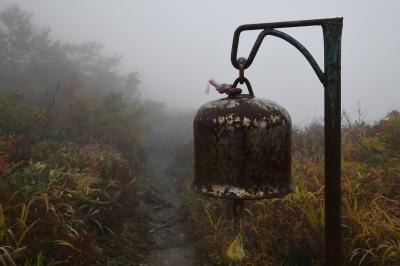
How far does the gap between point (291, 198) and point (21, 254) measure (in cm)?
357

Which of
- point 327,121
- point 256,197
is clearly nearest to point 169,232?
point 327,121

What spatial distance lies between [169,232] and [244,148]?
537 cm

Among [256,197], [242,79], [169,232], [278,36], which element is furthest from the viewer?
[169,232]

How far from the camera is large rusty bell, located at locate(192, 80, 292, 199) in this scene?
1787 millimetres

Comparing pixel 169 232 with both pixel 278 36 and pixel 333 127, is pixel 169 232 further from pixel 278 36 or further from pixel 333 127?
pixel 278 36

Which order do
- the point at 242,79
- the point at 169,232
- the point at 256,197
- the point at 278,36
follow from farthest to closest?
the point at 169,232 → the point at 278,36 → the point at 242,79 → the point at 256,197

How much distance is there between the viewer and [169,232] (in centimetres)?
677

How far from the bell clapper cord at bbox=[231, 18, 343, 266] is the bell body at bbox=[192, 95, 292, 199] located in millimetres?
210

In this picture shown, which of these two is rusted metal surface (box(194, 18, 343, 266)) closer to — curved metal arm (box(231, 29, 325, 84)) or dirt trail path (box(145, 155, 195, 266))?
curved metal arm (box(231, 29, 325, 84))

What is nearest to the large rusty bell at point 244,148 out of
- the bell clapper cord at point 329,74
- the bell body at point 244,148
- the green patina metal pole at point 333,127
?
the bell body at point 244,148

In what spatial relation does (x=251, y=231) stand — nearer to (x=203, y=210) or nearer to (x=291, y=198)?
(x=291, y=198)

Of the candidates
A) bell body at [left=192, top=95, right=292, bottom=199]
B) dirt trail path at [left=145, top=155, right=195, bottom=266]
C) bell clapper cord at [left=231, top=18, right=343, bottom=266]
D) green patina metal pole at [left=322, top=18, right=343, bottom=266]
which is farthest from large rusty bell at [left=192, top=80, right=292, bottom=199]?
dirt trail path at [left=145, top=155, right=195, bottom=266]

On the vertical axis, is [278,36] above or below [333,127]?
above

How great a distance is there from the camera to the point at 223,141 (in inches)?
71.6
